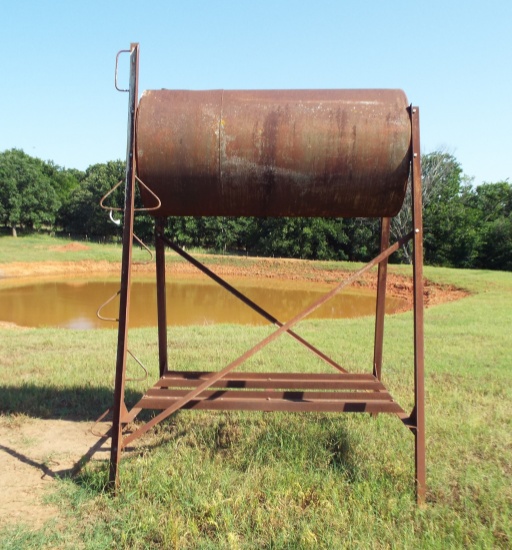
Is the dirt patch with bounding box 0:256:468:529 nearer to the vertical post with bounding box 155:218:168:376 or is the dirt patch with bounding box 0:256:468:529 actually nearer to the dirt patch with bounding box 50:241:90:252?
the vertical post with bounding box 155:218:168:376

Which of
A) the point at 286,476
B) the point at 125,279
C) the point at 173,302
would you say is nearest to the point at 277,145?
the point at 125,279

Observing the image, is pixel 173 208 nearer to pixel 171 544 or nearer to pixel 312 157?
pixel 312 157

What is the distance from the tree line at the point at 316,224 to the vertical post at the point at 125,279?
26760mm

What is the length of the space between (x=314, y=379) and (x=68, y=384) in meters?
3.19

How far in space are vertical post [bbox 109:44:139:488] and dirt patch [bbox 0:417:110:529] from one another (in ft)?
1.82

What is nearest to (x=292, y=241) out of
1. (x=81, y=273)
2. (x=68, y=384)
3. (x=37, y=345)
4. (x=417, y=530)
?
(x=81, y=273)

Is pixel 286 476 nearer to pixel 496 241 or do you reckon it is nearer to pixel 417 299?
pixel 417 299

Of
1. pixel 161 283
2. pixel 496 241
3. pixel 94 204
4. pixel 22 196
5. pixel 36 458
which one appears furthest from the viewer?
pixel 94 204

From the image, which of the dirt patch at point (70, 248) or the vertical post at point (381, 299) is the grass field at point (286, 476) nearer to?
the vertical post at point (381, 299)

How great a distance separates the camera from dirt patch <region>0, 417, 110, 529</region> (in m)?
3.41

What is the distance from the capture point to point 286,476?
144 inches

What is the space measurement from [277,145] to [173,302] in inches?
679

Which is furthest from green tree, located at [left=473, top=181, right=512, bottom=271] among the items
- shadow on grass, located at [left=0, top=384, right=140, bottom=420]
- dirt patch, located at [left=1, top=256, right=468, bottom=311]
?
shadow on grass, located at [left=0, top=384, right=140, bottom=420]

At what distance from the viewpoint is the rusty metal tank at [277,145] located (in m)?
3.79
